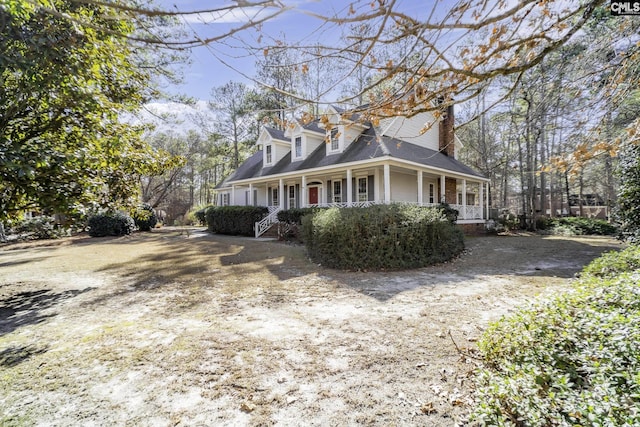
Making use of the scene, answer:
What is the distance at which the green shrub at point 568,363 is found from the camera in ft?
5.69

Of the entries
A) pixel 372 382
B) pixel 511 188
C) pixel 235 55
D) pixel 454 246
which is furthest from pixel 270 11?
pixel 511 188

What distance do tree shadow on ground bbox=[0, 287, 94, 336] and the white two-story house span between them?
1131 centimetres

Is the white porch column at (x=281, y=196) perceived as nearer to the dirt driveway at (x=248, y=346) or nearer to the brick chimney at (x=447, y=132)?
the brick chimney at (x=447, y=132)

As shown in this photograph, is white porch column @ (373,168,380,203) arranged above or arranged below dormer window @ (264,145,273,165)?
below

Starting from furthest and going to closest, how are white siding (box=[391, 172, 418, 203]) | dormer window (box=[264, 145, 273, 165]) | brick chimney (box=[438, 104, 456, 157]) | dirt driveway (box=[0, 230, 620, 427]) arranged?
dormer window (box=[264, 145, 273, 165]) < brick chimney (box=[438, 104, 456, 157]) < white siding (box=[391, 172, 418, 203]) < dirt driveway (box=[0, 230, 620, 427])

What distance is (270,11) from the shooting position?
226cm

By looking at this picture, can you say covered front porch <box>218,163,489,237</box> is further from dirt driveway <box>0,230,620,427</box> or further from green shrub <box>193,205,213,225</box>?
green shrub <box>193,205,213,225</box>

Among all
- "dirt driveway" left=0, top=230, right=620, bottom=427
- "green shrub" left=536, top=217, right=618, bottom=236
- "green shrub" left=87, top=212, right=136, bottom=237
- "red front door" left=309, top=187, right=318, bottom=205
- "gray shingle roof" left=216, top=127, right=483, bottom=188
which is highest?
"gray shingle roof" left=216, top=127, right=483, bottom=188

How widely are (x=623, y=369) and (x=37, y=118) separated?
24.7ft

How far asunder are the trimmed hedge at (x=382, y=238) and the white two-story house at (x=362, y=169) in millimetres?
4910

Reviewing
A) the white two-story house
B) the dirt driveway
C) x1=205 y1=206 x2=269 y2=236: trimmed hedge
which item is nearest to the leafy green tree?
the dirt driveway

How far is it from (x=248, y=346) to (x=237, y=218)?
51.9ft

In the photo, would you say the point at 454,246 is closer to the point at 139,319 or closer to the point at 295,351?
the point at 295,351

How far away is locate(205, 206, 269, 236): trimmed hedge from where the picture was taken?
18.2 m
